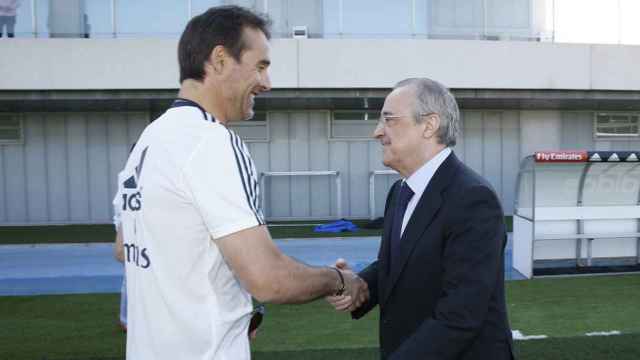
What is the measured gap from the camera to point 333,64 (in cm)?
1280

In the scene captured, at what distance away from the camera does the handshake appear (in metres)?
2.27

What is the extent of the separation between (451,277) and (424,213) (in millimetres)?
262

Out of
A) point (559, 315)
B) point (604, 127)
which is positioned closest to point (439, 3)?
point (604, 127)

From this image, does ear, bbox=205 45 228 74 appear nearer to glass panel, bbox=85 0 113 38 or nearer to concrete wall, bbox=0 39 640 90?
concrete wall, bbox=0 39 640 90

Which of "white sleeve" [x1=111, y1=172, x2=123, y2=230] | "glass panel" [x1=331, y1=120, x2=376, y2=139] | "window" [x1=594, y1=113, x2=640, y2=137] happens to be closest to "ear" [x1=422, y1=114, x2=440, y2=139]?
"white sleeve" [x1=111, y1=172, x2=123, y2=230]

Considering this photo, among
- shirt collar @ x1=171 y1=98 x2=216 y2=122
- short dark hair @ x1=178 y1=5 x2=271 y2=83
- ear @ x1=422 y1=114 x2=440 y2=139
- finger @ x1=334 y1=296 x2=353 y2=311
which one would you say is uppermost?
short dark hair @ x1=178 y1=5 x2=271 y2=83

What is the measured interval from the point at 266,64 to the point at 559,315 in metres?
5.88

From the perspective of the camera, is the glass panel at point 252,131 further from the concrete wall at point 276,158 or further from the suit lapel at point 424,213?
the suit lapel at point 424,213

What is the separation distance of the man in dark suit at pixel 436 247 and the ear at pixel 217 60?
0.76 metres

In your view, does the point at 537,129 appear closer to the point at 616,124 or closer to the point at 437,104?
the point at 616,124

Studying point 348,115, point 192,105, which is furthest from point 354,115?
point 192,105

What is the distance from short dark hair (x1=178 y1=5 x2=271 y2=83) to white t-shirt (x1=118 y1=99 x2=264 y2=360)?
0.47ft

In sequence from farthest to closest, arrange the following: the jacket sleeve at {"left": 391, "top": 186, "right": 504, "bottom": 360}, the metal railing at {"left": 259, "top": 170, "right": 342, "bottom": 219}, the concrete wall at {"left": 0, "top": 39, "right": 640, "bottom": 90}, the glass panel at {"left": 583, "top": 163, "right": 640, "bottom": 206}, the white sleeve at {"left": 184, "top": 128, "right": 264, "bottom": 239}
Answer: the metal railing at {"left": 259, "top": 170, "right": 342, "bottom": 219}
the concrete wall at {"left": 0, "top": 39, "right": 640, "bottom": 90}
the glass panel at {"left": 583, "top": 163, "right": 640, "bottom": 206}
the jacket sleeve at {"left": 391, "top": 186, "right": 504, "bottom": 360}
the white sleeve at {"left": 184, "top": 128, "right": 264, "bottom": 239}

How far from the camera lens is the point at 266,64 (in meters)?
1.84
